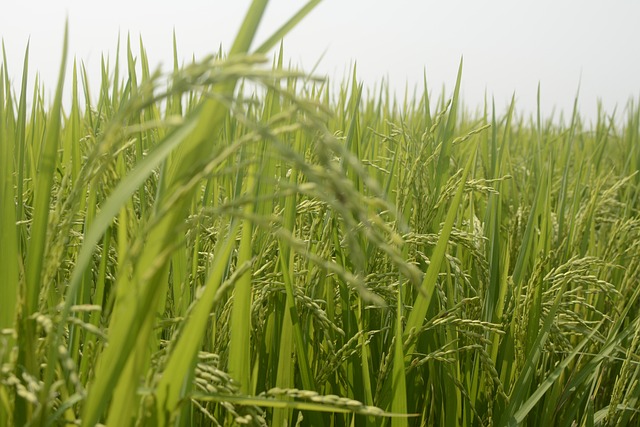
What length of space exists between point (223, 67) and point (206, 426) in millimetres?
748

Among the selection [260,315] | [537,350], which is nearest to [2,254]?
[260,315]

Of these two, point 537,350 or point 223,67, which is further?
point 537,350

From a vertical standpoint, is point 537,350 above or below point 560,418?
above

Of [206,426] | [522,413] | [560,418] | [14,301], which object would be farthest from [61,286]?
[560,418]

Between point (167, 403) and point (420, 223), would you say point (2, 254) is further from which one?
point (420, 223)

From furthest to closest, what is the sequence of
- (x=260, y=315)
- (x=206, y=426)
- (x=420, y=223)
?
(x=420, y=223)
(x=260, y=315)
(x=206, y=426)

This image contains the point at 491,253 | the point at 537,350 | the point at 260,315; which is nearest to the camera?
the point at 260,315

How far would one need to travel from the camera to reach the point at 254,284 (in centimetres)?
126

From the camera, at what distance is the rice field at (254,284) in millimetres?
549

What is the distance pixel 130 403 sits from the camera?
61 centimetres

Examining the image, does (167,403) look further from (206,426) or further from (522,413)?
(522,413)

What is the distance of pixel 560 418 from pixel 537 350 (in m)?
0.36

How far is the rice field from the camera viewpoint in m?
0.55

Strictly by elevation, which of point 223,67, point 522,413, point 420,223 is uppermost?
point 223,67
